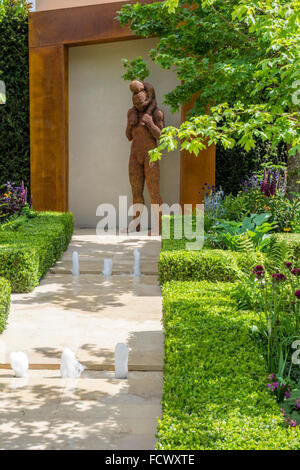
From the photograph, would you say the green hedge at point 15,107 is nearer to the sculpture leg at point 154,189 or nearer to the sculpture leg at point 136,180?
the sculpture leg at point 136,180

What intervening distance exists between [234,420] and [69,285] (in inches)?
194

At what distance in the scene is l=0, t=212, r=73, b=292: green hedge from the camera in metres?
6.68

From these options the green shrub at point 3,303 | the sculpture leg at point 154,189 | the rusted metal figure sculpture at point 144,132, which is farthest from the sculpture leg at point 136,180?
the green shrub at point 3,303

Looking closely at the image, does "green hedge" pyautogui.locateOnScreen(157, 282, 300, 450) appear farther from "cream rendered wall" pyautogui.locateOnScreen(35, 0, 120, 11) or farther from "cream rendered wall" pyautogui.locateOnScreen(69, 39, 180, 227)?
"cream rendered wall" pyautogui.locateOnScreen(35, 0, 120, 11)

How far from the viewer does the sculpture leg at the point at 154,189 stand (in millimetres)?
10797

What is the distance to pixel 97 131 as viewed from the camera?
12.5 meters

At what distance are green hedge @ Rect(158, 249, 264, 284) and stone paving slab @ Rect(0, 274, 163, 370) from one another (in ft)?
1.41

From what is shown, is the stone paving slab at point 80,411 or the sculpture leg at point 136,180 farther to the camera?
the sculpture leg at point 136,180

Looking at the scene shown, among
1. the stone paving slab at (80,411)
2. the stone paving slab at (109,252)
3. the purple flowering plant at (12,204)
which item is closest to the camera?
the stone paving slab at (80,411)

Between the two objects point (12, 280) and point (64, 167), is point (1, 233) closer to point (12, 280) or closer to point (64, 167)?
point (12, 280)

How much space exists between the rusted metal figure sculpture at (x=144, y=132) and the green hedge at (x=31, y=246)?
6.21ft

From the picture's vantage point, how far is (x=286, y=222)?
8234mm

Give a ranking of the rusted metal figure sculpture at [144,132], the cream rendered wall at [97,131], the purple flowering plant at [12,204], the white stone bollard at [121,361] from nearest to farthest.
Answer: the white stone bollard at [121,361], the purple flowering plant at [12,204], the rusted metal figure sculpture at [144,132], the cream rendered wall at [97,131]

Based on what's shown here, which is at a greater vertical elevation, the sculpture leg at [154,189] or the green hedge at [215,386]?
the sculpture leg at [154,189]
